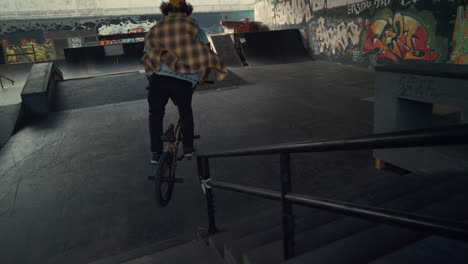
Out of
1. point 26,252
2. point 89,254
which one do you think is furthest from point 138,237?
point 26,252

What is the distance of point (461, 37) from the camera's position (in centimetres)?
823

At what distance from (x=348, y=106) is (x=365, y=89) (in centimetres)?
220

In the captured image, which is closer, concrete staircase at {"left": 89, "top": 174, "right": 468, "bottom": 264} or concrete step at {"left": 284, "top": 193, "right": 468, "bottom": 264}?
concrete staircase at {"left": 89, "top": 174, "right": 468, "bottom": 264}

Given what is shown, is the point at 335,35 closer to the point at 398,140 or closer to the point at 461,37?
the point at 461,37

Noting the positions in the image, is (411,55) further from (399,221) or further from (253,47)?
(399,221)

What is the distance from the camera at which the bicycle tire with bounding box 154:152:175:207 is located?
3.12 meters

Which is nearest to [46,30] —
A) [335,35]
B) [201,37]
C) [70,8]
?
[70,8]

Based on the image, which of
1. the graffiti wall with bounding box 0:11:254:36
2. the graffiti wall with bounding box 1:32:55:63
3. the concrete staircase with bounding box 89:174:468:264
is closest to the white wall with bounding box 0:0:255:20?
the graffiti wall with bounding box 0:11:254:36

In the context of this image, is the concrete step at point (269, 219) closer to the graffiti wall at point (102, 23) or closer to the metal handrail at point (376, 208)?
the metal handrail at point (376, 208)

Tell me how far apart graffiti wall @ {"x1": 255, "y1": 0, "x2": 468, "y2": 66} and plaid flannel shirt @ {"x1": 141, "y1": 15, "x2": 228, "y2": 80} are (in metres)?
8.18

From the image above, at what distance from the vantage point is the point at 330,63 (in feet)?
48.6

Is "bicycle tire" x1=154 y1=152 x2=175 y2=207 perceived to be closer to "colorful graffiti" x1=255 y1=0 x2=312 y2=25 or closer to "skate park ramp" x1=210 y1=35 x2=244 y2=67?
"skate park ramp" x1=210 y1=35 x2=244 y2=67

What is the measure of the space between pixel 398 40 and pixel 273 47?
24.2ft

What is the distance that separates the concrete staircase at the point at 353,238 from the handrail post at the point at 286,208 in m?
0.07
